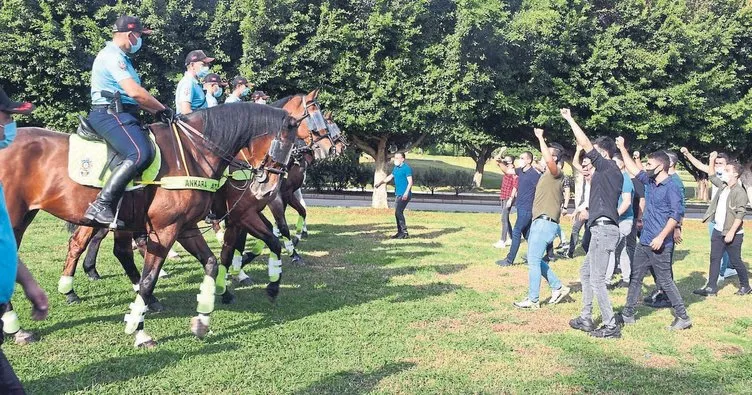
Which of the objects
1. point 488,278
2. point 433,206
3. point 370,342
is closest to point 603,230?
point 370,342

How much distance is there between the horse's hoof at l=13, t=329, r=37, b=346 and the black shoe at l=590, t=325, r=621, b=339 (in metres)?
6.26

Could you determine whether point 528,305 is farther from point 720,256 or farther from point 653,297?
point 720,256

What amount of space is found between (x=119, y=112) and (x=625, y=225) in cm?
787

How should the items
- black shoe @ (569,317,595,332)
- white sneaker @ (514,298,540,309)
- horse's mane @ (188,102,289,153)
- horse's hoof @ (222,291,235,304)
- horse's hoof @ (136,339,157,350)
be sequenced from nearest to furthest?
horse's hoof @ (136,339,157,350) → horse's mane @ (188,102,289,153) → black shoe @ (569,317,595,332) → horse's hoof @ (222,291,235,304) → white sneaker @ (514,298,540,309)

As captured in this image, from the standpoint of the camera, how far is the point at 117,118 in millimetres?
5977

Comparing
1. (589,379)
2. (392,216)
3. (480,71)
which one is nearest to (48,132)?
(589,379)

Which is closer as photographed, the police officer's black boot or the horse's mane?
the police officer's black boot

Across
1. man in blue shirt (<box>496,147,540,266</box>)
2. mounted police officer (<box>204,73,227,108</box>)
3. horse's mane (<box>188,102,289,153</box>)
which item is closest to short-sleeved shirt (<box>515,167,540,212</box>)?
man in blue shirt (<box>496,147,540,266</box>)

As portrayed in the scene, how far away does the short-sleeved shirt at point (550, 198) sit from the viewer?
27.0ft

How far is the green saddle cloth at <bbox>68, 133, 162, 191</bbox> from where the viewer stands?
600 centimetres

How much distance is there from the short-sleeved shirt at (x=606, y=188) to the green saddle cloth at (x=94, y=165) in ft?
16.4

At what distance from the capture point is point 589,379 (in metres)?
5.55

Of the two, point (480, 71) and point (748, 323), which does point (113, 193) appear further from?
point (480, 71)

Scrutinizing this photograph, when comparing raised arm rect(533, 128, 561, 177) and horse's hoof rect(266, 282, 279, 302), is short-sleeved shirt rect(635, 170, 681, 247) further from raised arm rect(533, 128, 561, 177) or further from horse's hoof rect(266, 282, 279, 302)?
horse's hoof rect(266, 282, 279, 302)
